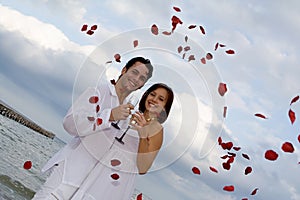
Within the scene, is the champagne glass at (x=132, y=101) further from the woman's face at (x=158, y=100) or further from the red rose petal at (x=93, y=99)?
the red rose petal at (x=93, y=99)

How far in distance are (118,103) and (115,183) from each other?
0.73 meters

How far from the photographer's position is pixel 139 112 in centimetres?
421

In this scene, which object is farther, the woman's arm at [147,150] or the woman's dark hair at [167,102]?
the woman's dark hair at [167,102]

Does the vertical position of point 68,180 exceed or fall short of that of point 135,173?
it falls short

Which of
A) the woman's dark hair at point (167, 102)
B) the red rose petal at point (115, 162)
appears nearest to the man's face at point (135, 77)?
the woman's dark hair at point (167, 102)

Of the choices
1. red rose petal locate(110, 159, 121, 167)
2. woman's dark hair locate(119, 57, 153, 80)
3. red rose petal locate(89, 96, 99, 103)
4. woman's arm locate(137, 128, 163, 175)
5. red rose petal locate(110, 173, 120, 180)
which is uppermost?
woman's dark hair locate(119, 57, 153, 80)

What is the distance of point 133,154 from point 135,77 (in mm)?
705

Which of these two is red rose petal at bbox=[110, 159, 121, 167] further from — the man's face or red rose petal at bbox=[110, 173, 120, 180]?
the man's face

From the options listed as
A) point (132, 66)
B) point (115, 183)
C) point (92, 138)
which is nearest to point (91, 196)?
point (115, 183)

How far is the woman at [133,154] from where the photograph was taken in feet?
13.5

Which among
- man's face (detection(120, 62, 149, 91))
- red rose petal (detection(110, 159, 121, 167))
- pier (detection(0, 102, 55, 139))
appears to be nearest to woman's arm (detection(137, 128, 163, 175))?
red rose petal (detection(110, 159, 121, 167))

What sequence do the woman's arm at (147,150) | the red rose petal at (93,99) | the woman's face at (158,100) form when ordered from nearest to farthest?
the woman's arm at (147,150) → the red rose petal at (93,99) → the woman's face at (158,100)

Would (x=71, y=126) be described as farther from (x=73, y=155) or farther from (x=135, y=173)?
(x=135, y=173)

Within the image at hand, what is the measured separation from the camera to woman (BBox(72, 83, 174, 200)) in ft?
13.5
